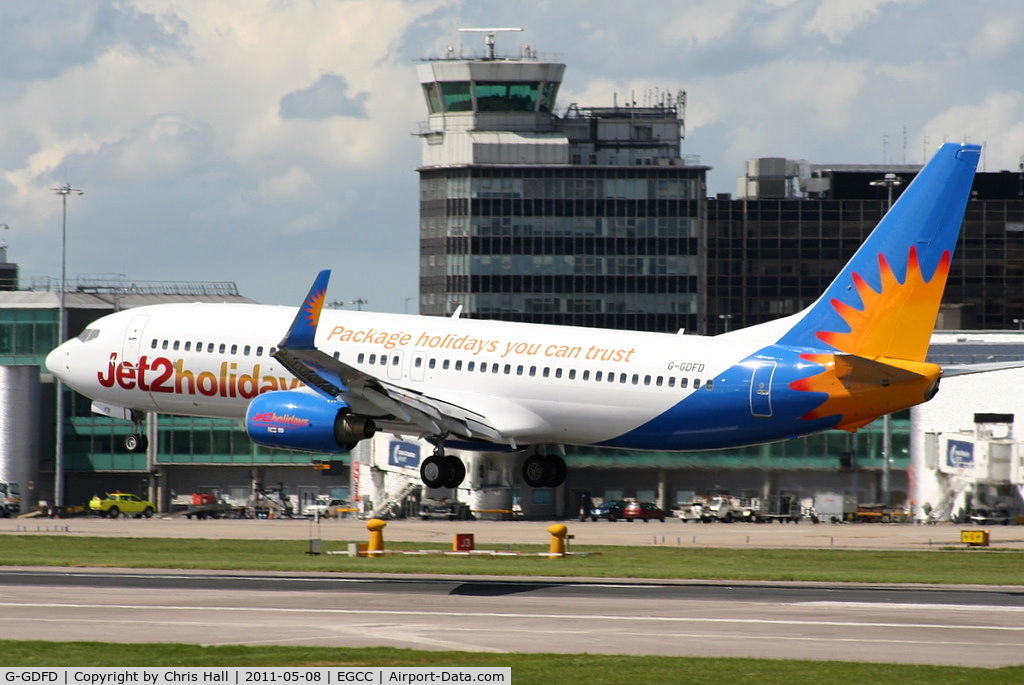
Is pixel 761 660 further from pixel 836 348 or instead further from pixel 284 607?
pixel 836 348

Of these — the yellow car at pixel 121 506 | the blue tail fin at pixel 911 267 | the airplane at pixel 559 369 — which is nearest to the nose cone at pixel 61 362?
the airplane at pixel 559 369

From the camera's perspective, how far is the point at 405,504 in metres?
116

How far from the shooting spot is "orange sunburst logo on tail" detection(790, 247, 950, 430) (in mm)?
55312

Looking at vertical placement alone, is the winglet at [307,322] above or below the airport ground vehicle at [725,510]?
above

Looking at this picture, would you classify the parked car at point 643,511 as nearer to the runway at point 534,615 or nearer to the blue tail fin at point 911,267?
the blue tail fin at point 911,267

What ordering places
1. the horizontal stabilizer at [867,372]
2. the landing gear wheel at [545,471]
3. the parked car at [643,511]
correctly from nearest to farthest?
the horizontal stabilizer at [867,372], the landing gear wheel at [545,471], the parked car at [643,511]

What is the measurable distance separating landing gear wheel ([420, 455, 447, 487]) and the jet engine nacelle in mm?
2715

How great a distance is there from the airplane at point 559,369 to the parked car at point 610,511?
178 feet

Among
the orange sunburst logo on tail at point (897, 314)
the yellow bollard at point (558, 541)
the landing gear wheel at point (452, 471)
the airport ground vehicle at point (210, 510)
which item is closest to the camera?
the orange sunburst logo on tail at point (897, 314)

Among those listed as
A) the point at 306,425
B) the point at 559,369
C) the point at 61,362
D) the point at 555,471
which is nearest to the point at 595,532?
the point at 555,471

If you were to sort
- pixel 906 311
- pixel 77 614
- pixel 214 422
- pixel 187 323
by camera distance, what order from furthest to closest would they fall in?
pixel 214 422 < pixel 187 323 < pixel 906 311 < pixel 77 614

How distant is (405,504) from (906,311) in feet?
215

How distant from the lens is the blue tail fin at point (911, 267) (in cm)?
5547

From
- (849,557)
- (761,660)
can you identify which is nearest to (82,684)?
(761,660)
